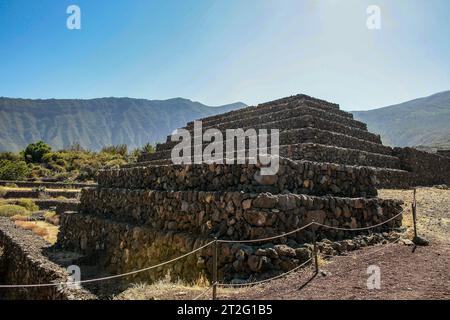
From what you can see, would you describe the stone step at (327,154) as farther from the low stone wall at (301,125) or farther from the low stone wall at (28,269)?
the low stone wall at (28,269)

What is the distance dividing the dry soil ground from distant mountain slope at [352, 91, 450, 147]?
91122 mm

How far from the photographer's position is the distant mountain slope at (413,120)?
10362 centimetres

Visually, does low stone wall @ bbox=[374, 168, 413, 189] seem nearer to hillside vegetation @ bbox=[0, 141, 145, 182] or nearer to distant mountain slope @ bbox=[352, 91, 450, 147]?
hillside vegetation @ bbox=[0, 141, 145, 182]

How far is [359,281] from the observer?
5.47 meters

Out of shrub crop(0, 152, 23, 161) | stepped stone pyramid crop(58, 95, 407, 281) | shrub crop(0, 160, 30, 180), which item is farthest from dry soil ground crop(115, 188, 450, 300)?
shrub crop(0, 152, 23, 161)

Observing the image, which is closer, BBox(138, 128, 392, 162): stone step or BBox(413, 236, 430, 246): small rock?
BBox(413, 236, 430, 246): small rock

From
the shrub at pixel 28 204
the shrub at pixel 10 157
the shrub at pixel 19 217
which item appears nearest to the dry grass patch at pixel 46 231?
the shrub at pixel 19 217

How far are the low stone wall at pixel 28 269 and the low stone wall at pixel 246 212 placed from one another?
221cm

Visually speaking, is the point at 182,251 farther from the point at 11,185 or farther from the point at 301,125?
the point at 11,185

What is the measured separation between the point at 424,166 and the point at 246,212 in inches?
709

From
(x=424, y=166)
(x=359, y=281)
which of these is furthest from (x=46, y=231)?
(x=424, y=166)

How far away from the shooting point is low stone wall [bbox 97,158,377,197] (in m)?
7.18
